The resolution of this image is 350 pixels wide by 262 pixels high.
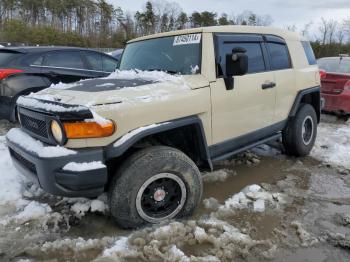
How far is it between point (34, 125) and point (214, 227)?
191 centimetres

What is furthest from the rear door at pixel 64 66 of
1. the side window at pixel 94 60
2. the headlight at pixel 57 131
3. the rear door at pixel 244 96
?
the headlight at pixel 57 131

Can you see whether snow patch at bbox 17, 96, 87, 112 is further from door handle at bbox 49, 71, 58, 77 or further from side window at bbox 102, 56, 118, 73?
side window at bbox 102, 56, 118, 73

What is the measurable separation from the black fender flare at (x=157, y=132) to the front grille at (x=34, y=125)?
0.63 meters

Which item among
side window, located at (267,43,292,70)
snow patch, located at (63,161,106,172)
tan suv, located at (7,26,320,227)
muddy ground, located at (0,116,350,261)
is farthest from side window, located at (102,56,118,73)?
snow patch, located at (63,161,106,172)

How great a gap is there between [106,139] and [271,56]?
9.07 feet

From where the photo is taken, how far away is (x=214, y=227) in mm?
3494

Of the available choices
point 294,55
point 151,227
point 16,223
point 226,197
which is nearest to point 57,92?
point 16,223

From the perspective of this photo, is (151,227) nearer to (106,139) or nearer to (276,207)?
(106,139)

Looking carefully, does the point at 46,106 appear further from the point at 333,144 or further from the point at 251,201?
the point at 333,144

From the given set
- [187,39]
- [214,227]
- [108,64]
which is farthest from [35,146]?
[108,64]

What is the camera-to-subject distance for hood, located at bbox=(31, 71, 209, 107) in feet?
10.6

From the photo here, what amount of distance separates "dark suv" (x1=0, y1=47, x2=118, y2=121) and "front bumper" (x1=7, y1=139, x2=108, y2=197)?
369 cm

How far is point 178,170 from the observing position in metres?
3.47

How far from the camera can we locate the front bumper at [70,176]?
3002mm
